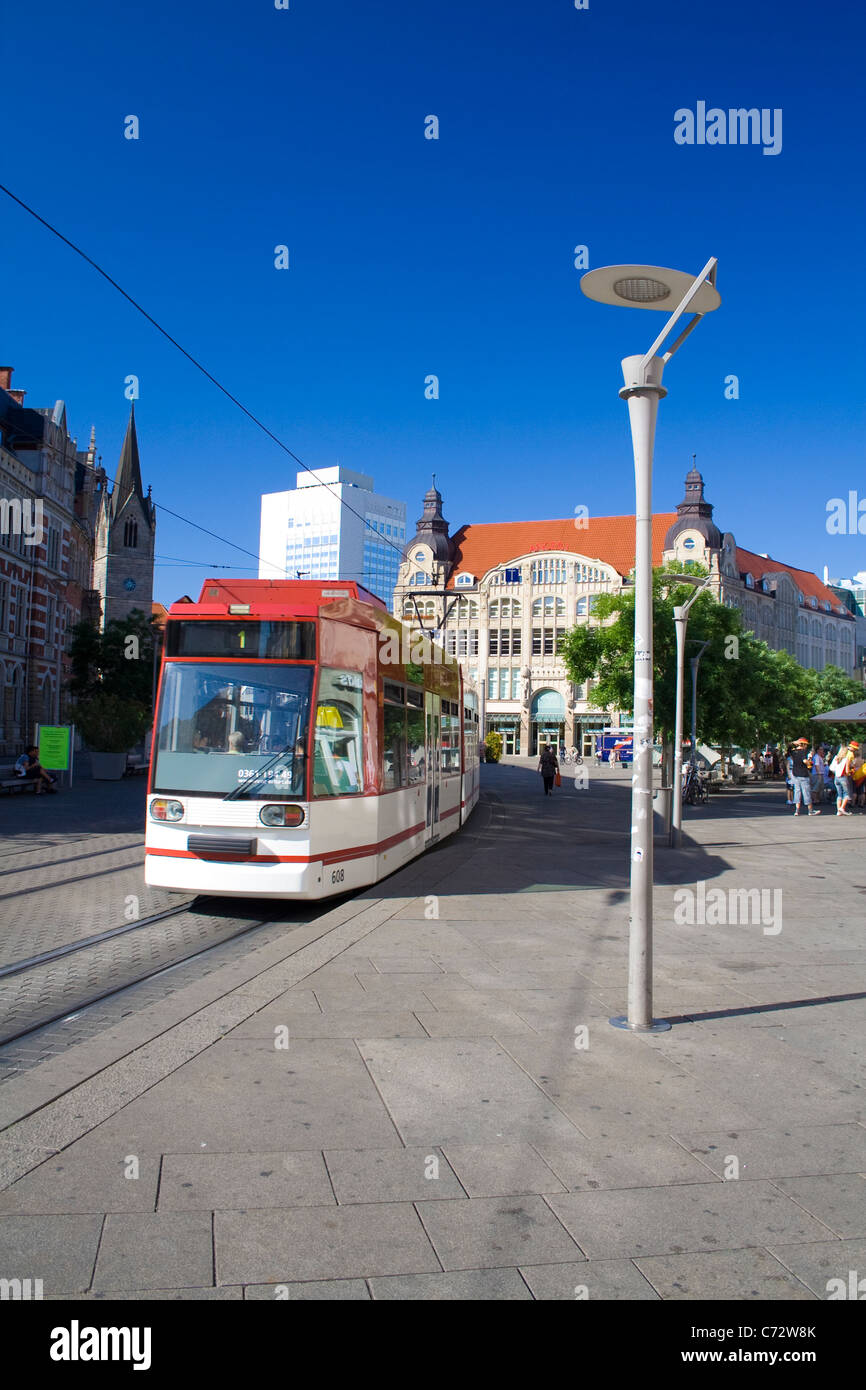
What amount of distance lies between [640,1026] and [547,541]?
93147 mm

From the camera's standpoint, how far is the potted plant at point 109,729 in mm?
34219

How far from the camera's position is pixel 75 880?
13.2 meters

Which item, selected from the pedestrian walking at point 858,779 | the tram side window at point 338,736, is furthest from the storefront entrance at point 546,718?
the tram side window at point 338,736

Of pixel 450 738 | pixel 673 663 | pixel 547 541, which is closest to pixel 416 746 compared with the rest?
pixel 450 738

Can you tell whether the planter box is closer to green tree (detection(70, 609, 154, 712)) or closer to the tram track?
green tree (detection(70, 609, 154, 712))

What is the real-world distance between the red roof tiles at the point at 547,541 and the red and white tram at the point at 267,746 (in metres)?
81.2

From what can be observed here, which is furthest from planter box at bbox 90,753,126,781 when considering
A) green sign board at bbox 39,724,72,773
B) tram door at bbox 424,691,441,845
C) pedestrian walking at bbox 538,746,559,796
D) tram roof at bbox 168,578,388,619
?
tram roof at bbox 168,578,388,619

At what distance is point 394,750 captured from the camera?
496 inches

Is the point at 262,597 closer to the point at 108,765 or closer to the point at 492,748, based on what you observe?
the point at 108,765

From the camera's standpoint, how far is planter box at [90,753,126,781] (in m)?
34.4

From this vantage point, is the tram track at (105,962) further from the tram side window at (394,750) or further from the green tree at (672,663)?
the green tree at (672,663)

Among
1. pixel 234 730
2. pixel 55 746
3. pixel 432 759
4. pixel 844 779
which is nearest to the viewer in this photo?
pixel 234 730

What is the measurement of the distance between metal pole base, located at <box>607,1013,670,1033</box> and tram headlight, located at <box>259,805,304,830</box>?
423 centimetres

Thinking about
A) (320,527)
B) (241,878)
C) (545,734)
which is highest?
(320,527)
